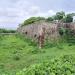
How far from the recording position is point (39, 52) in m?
18.4

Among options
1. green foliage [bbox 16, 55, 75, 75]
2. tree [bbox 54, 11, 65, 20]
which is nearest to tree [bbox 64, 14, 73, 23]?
tree [bbox 54, 11, 65, 20]

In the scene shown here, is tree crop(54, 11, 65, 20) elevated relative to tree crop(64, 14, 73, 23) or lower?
elevated

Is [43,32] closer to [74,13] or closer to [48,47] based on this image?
[48,47]

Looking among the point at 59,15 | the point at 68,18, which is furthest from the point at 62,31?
the point at 59,15

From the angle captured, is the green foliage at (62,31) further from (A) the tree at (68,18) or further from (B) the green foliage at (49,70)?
(B) the green foliage at (49,70)

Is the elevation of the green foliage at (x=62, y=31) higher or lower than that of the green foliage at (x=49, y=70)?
higher

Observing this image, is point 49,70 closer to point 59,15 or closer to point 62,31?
point 62,31

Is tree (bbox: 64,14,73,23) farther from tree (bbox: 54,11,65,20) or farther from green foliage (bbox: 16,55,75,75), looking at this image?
green foliage (bbox: 16,55,75,75)

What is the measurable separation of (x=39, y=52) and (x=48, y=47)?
90.9 inches

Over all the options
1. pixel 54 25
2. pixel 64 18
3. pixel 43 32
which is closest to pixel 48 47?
pixel 43 32

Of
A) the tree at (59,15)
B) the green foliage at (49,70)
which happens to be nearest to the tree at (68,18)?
the tree at (59,15)

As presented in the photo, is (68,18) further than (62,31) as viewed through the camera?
Yes

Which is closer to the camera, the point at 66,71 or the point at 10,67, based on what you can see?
the point at 66,71

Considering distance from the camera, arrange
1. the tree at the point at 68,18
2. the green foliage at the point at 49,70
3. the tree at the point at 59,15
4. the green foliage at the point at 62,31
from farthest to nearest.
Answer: the tree at the point at 59,15, the tree at the point at 68,18, the green foliage at the point at 62,31, the green foliage at the point at 49,70
